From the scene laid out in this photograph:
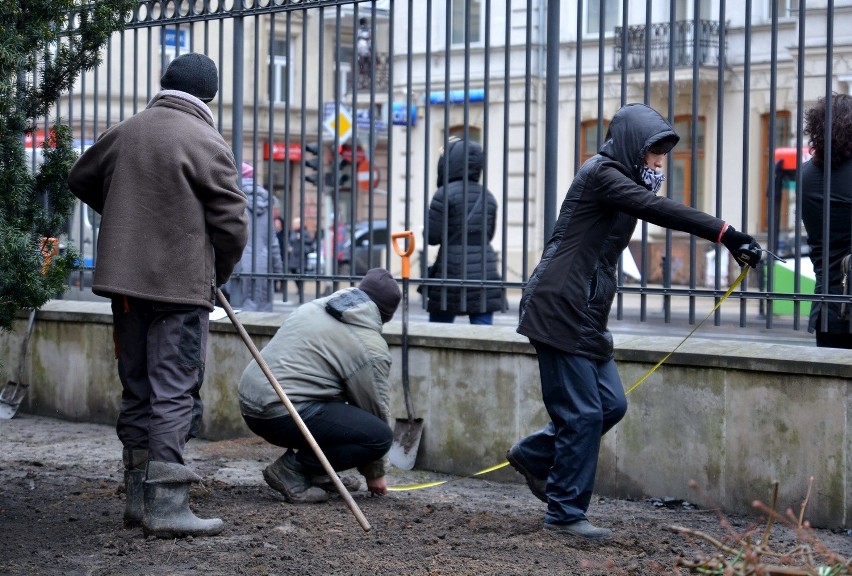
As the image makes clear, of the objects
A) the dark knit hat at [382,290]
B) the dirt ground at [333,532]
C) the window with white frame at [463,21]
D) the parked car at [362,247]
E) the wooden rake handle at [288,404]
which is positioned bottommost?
the dirt ground at [333,532]

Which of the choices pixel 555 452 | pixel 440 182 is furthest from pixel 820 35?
pixel 555 452

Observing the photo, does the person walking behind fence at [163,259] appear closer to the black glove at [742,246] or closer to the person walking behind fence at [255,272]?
the black glove at [742,246]

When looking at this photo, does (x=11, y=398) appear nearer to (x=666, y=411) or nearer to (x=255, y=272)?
(x=255, y=272)

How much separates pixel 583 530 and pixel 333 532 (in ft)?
3.40

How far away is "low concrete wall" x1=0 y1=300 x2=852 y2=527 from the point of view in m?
5.52

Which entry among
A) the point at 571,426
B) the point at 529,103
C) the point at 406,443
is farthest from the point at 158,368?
the point at 529,103

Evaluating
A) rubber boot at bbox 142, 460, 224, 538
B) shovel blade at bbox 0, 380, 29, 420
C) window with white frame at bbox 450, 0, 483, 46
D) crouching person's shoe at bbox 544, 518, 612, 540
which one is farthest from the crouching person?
shovel blade at bbox 0, 380, 29, 420

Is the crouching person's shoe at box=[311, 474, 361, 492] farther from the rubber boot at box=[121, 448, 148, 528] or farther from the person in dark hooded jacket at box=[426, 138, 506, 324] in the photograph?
the person in dark hooded jacket at box=[426, 138, 506, 324]

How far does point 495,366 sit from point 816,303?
1.69 metres

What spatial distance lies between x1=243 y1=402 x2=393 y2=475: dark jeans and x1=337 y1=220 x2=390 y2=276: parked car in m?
1.15

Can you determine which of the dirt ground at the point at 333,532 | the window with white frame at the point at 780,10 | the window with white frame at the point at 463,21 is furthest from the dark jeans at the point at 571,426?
the window with white frame at the point at 463,21

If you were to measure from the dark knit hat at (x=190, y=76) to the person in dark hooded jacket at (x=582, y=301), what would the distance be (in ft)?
5.28

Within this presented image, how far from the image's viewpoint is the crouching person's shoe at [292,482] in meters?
5.85

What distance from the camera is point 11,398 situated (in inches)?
338
